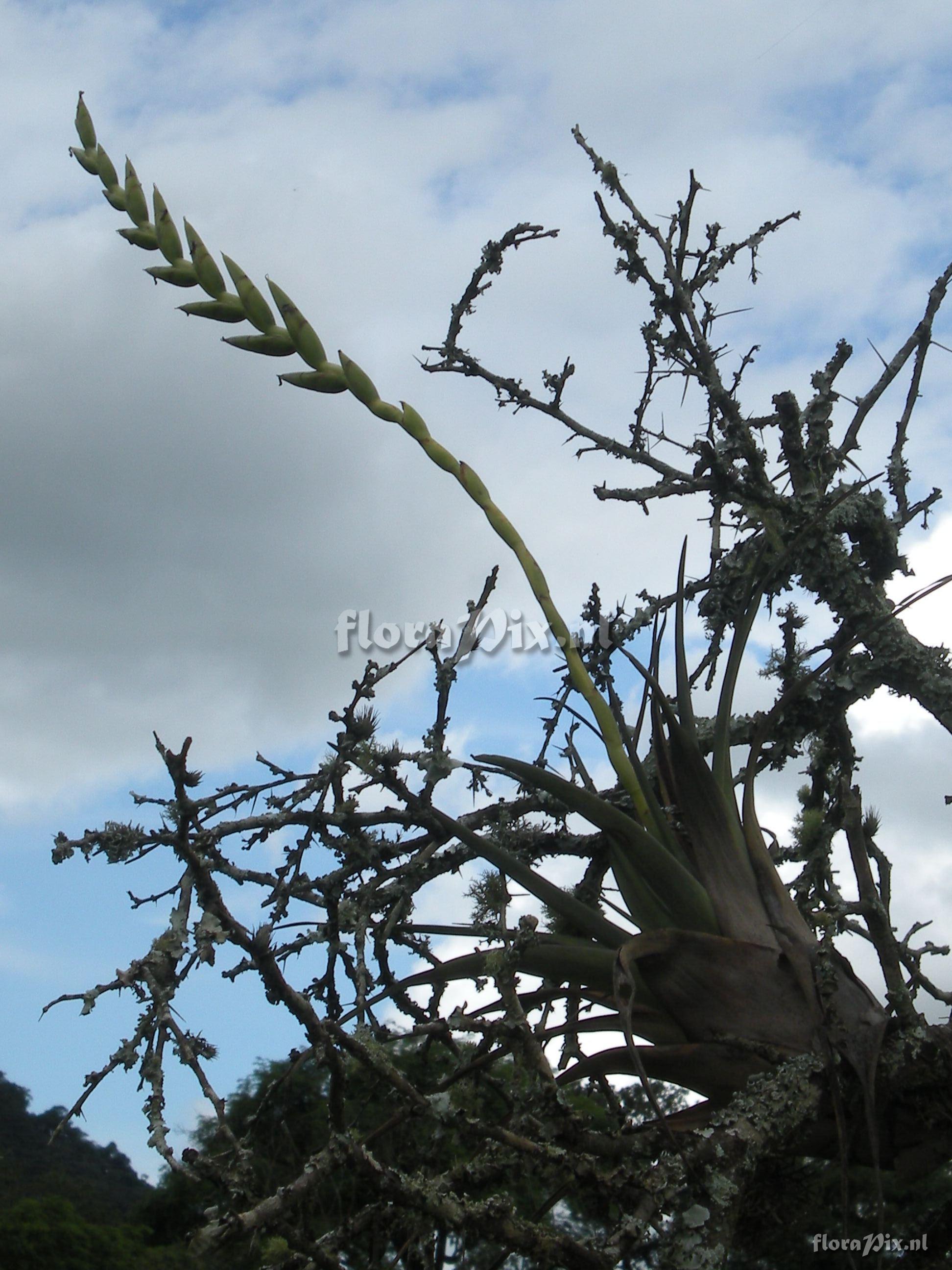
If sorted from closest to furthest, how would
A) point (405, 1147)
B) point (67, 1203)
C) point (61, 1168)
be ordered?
point (405, 1147)
point (67, 1203)
point (61, 1168)

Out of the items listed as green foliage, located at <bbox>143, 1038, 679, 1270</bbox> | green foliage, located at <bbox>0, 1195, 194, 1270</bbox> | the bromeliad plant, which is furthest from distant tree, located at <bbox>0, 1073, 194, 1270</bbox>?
the bromeliad plant

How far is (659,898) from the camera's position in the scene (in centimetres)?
195

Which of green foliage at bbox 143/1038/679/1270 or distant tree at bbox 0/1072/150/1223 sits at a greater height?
distant tree at bbox 0/1072/150/1223

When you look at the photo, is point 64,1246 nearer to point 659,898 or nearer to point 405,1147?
point 405,1147

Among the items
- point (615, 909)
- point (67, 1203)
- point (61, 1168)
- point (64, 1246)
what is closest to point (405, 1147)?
point (615, 909)

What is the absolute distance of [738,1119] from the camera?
157 centimetres

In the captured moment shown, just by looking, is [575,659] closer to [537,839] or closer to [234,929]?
[537,839]

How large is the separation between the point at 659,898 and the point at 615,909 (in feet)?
0.52

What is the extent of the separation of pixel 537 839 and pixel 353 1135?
45.4 inches

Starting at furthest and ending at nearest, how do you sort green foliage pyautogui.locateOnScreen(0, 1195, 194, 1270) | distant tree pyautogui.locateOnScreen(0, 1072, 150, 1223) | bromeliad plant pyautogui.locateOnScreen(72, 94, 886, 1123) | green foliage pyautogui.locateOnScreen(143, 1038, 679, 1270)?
1. distant tree pyautogui.locateOnScreen(0, 1072, 150, 1223)
2. green foliage pyautogui.locateOnScreen(0, 1195, 194, 1270)
3. bromeliad plant pyautogui.locateOnScreen(72, 94, 886, 1123)
4. green foliage pyautogui.locateOnScreen(143, 1038, 679, 1270)

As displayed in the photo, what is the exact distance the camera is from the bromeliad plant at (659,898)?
1743 millimetres

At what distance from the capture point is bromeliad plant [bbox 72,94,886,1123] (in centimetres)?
174

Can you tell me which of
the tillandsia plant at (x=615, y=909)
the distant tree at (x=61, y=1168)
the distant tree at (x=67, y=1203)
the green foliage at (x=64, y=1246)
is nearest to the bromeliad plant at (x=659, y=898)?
the tillandsia plant at (x=615, y=909)

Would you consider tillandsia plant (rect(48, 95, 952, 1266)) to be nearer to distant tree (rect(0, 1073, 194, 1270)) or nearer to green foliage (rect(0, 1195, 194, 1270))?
distant tree (rect(0, 1073, 194, 1270))
